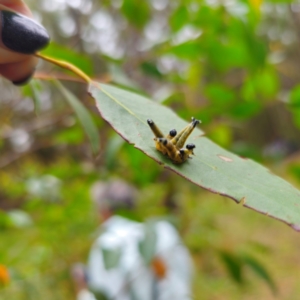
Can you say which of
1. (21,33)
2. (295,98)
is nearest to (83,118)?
(21,33)

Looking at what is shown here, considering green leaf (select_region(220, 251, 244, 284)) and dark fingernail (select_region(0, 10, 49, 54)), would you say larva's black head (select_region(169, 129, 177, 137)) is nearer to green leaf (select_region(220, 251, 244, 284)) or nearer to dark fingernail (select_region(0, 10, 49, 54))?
dark fingernail (select_region(0, 10, 49, 54))

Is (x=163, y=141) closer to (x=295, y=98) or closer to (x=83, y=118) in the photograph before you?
(x=83, y=118)

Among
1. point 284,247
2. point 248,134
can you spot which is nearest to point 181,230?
point 284,247

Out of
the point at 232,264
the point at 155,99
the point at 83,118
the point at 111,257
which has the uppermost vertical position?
the point at 83,118

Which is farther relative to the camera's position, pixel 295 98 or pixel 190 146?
pixel 295 98

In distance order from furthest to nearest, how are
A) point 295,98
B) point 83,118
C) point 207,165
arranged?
point 295,98, point 83,118, point 207,165

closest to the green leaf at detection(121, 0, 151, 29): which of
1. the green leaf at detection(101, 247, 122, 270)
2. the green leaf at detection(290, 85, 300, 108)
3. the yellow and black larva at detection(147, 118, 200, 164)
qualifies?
the green leaf at detection(290, 85, 300, 108)
